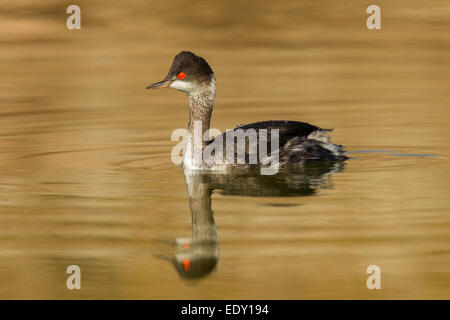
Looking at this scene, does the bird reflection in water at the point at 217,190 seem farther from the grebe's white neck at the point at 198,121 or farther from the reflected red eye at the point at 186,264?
the grebe's white neck at the point at 198,121

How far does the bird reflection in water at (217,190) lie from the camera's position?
8461 millimetres

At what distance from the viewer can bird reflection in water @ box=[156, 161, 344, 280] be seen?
8461 mm

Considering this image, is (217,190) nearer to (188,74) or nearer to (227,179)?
(227,179)

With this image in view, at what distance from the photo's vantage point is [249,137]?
11.6 metres

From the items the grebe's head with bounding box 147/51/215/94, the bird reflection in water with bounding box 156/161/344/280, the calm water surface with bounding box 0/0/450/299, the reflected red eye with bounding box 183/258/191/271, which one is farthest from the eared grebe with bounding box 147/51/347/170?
the reflected red eye with bounding box 183/258/191/271

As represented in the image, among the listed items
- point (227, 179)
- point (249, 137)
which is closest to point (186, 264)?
point (227, 179)

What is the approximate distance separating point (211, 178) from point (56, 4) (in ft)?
61.4

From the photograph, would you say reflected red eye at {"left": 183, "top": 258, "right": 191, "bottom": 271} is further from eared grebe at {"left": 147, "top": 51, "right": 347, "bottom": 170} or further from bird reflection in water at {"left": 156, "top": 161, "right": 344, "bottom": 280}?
eared grebe at {"left": 147, "top": 51, "right": 347, "bottom": 170}

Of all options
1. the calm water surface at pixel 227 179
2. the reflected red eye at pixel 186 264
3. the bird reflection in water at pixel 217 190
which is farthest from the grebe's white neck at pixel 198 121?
the reflected red eye at pixel 186 264

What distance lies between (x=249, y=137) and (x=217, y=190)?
3.17 ft

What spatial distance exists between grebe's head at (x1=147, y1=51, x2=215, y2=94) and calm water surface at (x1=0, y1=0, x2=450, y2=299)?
104 centimetres
